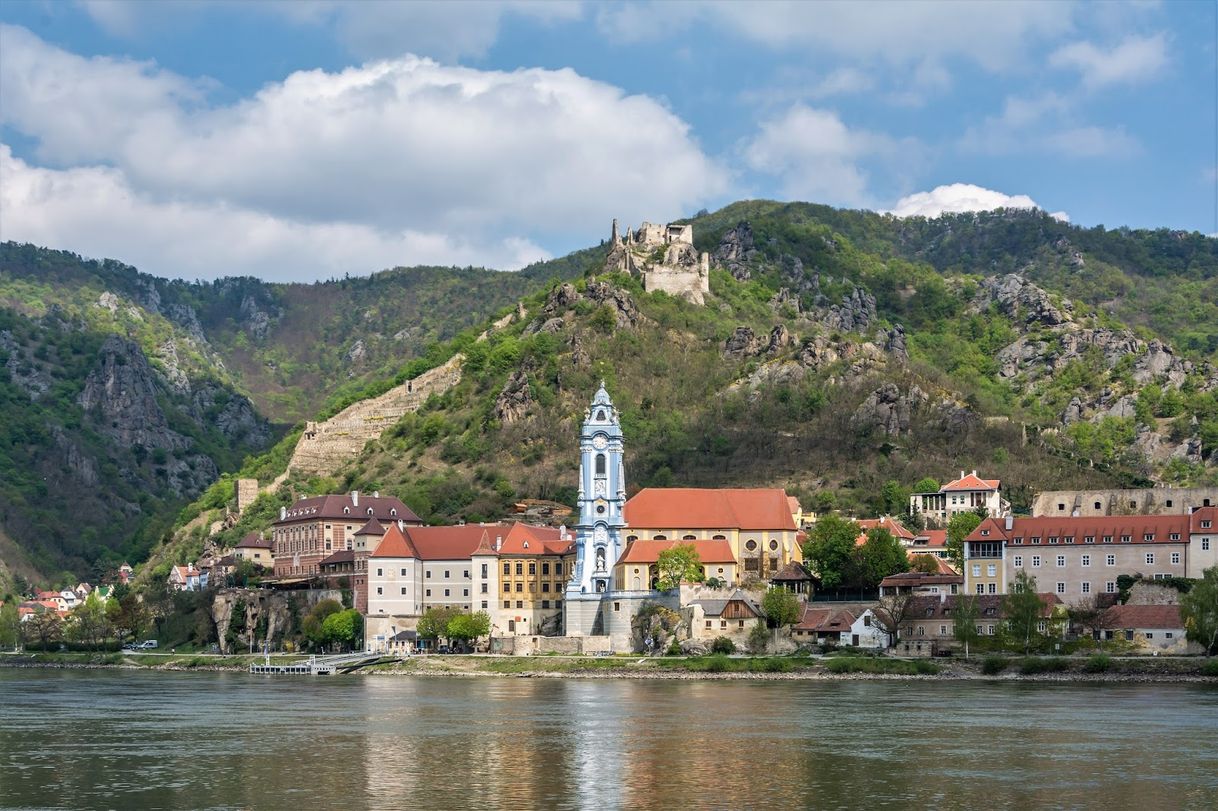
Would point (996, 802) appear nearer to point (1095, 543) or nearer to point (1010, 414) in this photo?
Result: point (1095, 543)

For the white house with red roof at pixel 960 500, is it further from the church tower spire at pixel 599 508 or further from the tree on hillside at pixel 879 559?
the church tower spire at pixel 599 508

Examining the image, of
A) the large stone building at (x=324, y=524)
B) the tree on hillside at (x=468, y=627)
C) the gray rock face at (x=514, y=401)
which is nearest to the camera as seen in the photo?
the tree on hillside at (x=468, y=627)

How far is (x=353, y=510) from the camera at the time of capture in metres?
147

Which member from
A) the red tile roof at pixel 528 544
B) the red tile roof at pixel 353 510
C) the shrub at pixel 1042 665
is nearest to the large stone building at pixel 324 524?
the red tile roof at pixel 353 510

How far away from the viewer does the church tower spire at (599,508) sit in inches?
4742

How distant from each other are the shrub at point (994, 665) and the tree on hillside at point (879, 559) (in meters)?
13.6

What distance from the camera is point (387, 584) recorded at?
12925 cm

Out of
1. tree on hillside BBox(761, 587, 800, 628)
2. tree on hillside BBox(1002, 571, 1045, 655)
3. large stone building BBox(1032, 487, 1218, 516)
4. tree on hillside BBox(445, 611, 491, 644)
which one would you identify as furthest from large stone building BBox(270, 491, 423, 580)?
tree on hillside BBox(1002, 571, 1045, 655)

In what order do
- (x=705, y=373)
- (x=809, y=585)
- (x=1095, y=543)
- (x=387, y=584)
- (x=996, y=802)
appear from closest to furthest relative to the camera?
(x=996, y=802), (x=1095, y=543), (x=809, y=585), (x=387, y=584), (x=705, y=373)

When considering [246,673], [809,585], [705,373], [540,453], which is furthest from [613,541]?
[705,373]

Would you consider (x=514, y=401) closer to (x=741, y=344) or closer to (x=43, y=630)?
(x=741, y=344)

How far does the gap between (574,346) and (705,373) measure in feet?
43.1

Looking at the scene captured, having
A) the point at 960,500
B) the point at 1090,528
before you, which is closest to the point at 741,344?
the point at 960,500

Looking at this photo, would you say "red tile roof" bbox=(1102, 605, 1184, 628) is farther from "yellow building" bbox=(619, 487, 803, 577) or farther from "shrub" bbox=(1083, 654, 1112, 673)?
"yellow building" bbox=(619, 487, 803, 577)
